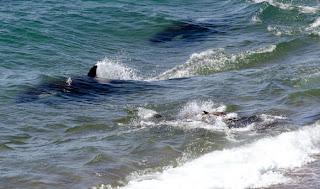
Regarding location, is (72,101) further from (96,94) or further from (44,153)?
(44,153)

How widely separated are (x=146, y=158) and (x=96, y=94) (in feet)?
16.8

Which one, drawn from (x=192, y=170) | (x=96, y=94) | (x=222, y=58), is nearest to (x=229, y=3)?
(x=222, y=58)

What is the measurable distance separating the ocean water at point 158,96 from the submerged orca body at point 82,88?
6 centimetres

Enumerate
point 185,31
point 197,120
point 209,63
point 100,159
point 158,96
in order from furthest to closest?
point 185,31
point 209,63
point 158,96
point 197,120
point 100,159

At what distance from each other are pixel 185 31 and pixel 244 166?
585 inches

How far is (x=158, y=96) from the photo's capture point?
14891mm

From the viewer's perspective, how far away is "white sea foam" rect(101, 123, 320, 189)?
29.7ft

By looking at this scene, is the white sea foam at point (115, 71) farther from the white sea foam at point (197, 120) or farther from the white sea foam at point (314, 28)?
the white sea foam at point (314, 28)

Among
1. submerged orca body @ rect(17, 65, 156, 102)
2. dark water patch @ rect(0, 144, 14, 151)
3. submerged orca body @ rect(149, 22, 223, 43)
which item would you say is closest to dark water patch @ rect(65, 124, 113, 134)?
dark water patch @ rect(0, 144, 14, 151)

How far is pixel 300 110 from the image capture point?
13.2 m

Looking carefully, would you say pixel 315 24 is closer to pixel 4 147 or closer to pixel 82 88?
pixel 82 88

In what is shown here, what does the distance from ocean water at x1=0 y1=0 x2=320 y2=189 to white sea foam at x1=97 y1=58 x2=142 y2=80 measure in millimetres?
68

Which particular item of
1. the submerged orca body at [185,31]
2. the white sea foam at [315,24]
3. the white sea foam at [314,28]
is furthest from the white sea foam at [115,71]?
the white sea foam at [315,24]

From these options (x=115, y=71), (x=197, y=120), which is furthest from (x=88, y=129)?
(x=115, y=71)
